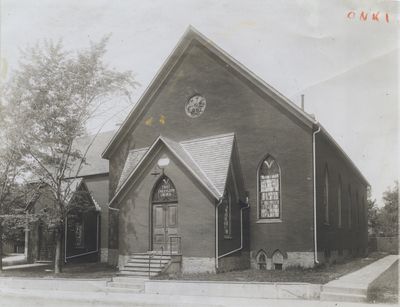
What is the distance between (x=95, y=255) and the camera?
28.0m

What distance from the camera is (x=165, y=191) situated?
64.3 feet

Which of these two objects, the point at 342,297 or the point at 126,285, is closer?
the point at 342,297

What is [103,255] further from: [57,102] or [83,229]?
[57,102]

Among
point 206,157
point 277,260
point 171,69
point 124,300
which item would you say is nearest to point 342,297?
point 124,300

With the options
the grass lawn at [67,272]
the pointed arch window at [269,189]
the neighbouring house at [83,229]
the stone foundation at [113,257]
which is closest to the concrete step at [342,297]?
the pointed arch window at [269,189]

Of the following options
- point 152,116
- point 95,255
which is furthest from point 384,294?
point 95,255

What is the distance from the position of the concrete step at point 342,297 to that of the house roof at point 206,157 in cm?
585

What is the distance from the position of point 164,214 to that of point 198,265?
8.94 feet

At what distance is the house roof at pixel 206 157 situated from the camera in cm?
1822

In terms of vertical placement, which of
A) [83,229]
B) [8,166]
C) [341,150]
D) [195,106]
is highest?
[195,106]

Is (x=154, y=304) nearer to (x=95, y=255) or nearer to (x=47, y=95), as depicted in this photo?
(x=47, y=95)

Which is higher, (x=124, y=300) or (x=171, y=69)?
(x=171, y=69)

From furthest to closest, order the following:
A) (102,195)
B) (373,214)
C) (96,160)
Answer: (373,214), (96,160), (102,195)

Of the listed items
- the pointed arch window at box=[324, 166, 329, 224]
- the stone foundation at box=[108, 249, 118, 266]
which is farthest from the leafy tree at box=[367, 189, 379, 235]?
the stone foundation at box=[108, 249, 118, 266]
